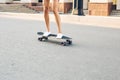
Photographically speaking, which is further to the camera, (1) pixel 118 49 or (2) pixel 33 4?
(2) pixel 33 4

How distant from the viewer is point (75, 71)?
5.32 m

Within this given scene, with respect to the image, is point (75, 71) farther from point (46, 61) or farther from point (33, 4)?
point (33, 4)

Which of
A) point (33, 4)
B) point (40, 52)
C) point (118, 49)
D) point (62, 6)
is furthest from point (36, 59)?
point (33, 4)

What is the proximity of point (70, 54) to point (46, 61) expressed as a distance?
89 cm

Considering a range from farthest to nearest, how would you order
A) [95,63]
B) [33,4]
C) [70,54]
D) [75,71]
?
[33,4] < [70,54] < [95,63] < [75,71]

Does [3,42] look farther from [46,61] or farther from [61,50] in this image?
[46,61]

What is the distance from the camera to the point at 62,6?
2739 cm

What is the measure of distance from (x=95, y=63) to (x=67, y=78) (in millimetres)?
1205

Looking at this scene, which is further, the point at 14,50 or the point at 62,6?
the point at 62,6

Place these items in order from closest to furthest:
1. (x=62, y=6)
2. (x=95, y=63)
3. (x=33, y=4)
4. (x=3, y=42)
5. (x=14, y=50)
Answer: (x=95, y=63) → (x=14, y=50) → (x=3, y=42) → (x=62, y=6) → (x=33, y=4)

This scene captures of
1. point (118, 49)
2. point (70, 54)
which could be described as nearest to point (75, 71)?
point (70, 54)

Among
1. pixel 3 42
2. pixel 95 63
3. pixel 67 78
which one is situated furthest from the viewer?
pixel 3 42

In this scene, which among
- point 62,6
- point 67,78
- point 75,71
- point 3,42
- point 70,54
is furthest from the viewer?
point 62,6

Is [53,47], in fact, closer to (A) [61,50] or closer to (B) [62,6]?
(A) [61,50]
